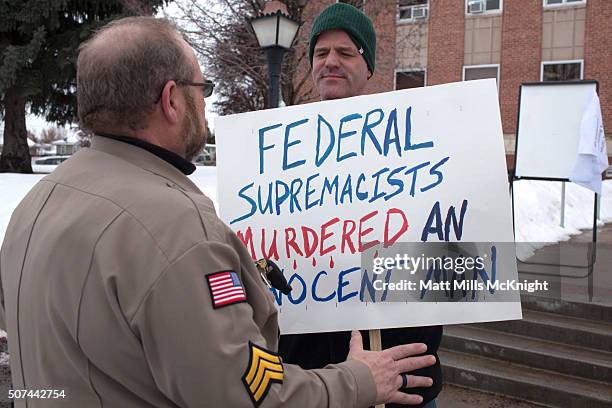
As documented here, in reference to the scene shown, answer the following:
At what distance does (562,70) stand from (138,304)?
1979 centimetres

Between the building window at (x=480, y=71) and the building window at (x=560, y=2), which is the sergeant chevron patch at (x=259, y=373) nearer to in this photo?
the building window at (x=480, y=71)

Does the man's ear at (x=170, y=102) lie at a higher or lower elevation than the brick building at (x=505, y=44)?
lower

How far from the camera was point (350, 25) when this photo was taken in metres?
1.94

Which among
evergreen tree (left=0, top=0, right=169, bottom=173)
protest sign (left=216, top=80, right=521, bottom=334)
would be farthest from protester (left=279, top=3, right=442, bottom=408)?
evergreen tree (left=0, top=0, right=169, bottom=173)

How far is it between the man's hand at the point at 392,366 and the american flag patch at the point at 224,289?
1.53ft

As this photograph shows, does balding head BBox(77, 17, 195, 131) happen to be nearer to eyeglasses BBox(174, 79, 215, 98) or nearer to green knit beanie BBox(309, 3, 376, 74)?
eyeglasses BBox(174, 79, 215, 98)

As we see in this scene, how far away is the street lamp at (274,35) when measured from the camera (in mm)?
7062

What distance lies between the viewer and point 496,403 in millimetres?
4094

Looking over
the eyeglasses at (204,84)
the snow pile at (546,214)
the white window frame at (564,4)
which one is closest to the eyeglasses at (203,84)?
the eyeglasses at (204,84)

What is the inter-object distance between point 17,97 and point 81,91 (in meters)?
16.1

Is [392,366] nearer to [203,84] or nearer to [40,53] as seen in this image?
[203,84]

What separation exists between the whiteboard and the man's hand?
15.8 ft

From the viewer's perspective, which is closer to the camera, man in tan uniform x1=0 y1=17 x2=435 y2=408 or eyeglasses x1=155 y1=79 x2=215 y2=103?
man in tan uniform x1=0 y1=17 x2=435 y2=408

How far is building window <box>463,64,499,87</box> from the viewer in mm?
18703
